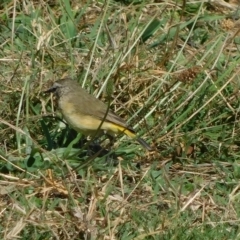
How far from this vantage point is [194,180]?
7.86 meters

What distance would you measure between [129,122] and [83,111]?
407 mm

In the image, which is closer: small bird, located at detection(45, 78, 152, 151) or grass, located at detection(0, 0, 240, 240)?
grass, located at detection(0, 0, 240, 240)

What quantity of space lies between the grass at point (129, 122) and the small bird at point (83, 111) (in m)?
0.13

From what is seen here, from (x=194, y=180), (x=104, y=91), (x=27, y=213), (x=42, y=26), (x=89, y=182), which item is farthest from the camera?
(x=42, y=26)

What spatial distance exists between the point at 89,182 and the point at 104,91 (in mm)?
1394

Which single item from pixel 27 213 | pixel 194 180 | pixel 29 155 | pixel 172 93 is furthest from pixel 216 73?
pixel 27 213

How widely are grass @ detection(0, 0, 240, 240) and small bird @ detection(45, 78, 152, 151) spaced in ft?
0.43

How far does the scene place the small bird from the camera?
26.3ft

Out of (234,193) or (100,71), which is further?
(100,71)

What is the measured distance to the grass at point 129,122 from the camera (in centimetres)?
698

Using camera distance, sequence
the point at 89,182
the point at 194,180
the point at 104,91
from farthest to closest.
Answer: the point at 104,91 → the point at 194,180 → the point at 89,182

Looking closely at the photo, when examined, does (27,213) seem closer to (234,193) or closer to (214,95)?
(234,193)

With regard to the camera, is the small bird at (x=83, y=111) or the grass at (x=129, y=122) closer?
the grass at (x=129, y=122)

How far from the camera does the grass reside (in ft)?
22.9
